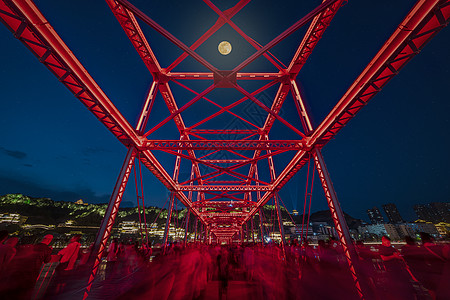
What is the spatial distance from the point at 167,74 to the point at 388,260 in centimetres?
1403

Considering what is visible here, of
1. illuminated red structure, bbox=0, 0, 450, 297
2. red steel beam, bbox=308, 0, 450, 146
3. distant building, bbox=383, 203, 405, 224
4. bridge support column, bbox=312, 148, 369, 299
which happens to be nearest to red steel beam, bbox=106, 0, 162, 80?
illuminated red structure, bbox=0, 0, 450, 297

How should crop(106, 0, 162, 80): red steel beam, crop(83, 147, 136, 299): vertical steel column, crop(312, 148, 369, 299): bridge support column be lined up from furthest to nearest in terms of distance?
crop(106, 0, 162, 80): red steel beam → crop(83, 147, 136, 299): vertical steel column → crop(312, 148, 369, 299): bridge support column

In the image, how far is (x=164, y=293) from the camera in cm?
382

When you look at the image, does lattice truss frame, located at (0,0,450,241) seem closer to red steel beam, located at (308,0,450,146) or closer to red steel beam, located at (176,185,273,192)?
red steel beam, located at (308,0,450,146)

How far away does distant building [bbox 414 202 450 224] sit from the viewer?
13475cm

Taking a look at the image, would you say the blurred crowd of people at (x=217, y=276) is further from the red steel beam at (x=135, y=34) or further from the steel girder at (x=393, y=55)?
the red steel beam at (x=135, y=34)

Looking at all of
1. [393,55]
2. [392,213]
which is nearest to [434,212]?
[392,213]

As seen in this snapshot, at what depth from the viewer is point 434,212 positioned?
139m

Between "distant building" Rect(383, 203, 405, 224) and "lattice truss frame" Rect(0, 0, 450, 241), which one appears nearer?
"lattice truss frame" Rect(0, 0, 450, 241)

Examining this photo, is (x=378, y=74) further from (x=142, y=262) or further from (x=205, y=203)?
(x=205, y=203)

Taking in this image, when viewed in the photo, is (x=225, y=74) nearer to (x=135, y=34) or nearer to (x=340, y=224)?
(x=135, y=34)

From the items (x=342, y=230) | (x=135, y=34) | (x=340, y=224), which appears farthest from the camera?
(x=135, y=34)

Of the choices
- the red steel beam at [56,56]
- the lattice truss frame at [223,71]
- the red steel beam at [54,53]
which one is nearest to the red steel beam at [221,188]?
the lattice truss frame at [223,71]

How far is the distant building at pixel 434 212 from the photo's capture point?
134750 millimetres
